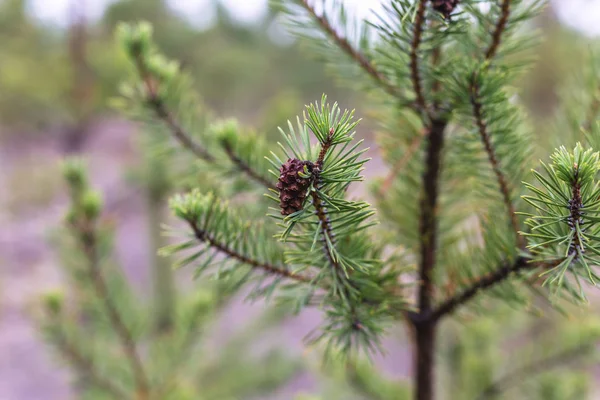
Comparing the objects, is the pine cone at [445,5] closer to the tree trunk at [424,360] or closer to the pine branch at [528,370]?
the tree trunk at [424,360]

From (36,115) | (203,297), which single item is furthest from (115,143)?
(203,297)

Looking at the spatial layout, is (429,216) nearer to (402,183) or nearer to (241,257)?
(402,183)

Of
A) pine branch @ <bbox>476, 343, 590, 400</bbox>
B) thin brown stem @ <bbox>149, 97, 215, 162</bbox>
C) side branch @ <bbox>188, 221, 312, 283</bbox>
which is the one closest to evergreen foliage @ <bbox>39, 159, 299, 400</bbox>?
thin brown stem @ <bbox>149, 97, 215, 162</bbox>

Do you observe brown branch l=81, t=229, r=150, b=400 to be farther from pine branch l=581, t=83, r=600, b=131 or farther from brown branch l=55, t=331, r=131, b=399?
pine branch l=581, t=83, r=600, b=131

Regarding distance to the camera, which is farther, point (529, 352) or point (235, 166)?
point (529, 352)

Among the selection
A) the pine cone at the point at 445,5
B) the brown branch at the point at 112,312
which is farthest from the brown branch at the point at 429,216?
the brown branch at the point at 112,312

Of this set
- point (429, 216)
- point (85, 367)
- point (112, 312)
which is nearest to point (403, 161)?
point (429, 216)

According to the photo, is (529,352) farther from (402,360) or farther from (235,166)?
(402,360)
